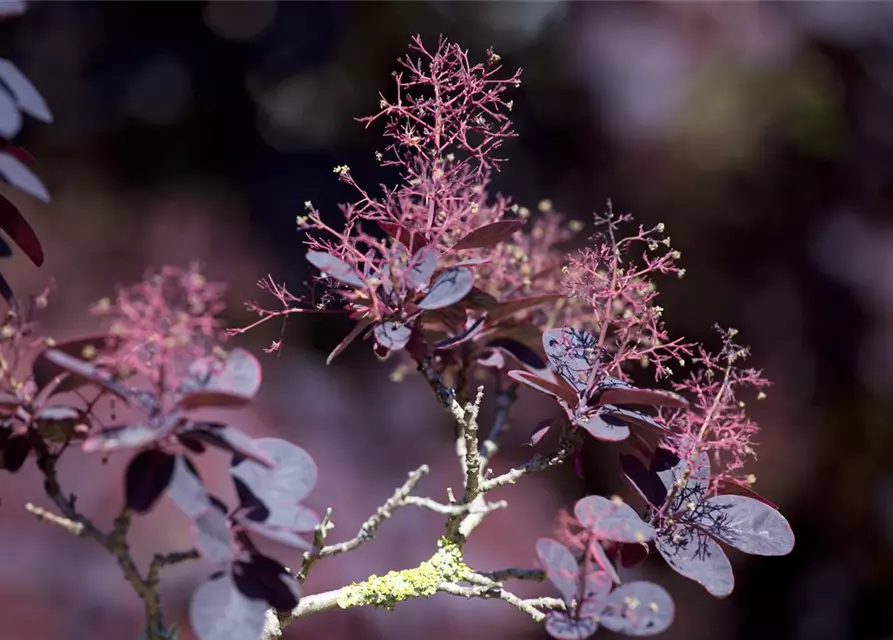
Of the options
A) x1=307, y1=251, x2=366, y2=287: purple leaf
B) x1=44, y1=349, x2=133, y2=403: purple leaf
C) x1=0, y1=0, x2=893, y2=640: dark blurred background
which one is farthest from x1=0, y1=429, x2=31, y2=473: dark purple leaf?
x1=0, y1=0, x2=893, y2=640: dark blurred background

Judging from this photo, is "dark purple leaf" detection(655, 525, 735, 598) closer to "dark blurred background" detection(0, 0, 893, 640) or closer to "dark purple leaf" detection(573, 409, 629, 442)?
"dark purple leaf" detection(573, 409, 629, 442)

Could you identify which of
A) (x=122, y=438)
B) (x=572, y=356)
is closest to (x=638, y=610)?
(x=572, y=356)

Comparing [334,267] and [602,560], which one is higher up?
[334,267]

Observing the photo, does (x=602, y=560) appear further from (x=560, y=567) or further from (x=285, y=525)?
(x=285, y=525)

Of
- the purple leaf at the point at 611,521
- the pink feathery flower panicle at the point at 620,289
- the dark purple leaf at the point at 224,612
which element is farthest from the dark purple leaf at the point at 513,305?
the dark purple leaf at the point at 224,612

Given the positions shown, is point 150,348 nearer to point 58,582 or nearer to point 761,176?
point 58,582

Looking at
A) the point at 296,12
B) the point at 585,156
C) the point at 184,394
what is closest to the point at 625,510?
the point at 184,394
